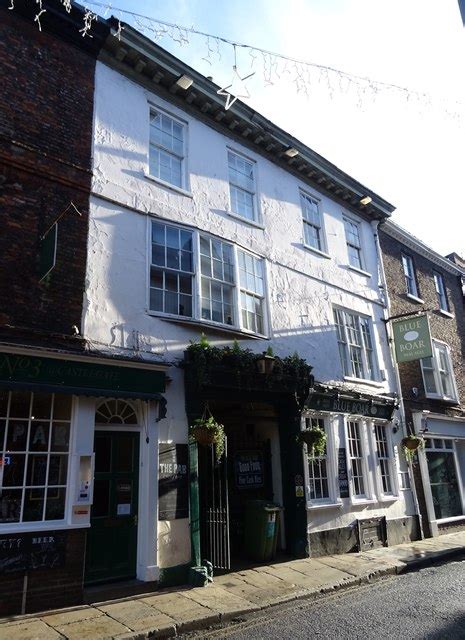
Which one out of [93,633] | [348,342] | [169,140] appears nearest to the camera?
[93,633]

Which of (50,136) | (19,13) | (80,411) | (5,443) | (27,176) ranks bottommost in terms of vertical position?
(5,443)

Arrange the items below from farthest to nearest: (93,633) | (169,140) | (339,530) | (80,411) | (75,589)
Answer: (339,530) < (169,140) < (80,411) < (75,589) < (93,633)

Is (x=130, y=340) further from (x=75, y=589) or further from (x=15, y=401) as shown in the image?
(x=75, y=589)

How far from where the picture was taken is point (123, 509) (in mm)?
8023

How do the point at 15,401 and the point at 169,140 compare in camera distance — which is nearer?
the point at 15,401

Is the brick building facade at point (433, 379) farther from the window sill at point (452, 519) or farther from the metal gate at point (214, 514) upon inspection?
the metal gate at point (214, 514)

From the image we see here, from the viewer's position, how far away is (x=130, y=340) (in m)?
8.52

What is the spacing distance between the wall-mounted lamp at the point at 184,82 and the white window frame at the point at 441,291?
41.3ft

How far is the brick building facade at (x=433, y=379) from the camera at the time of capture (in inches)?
590

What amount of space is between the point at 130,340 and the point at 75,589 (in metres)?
3.84

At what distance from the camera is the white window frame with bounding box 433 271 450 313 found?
745 inches

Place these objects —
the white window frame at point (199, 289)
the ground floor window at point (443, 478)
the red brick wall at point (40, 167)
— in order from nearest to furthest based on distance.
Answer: the red brick wall at point (40, 167) < the white window frame at point (199, 289) < the ground floor window at point (443, 478)

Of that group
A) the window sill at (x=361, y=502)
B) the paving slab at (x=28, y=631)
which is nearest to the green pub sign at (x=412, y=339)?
the window sill at (x=361, y=502)

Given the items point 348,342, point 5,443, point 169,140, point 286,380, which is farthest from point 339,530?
point 169,140
